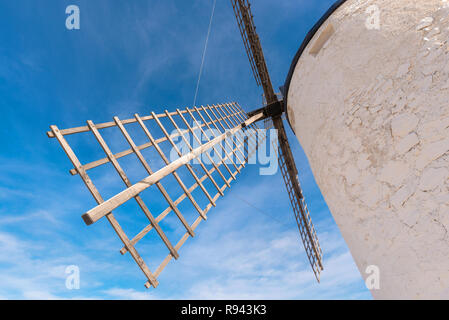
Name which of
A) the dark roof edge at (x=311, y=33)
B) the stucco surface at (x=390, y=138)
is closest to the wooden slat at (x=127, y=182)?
the stucco surface at (x=390, y=138)

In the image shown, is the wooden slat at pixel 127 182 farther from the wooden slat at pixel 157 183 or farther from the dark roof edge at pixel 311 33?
the dark roof edge at pixel 311 33

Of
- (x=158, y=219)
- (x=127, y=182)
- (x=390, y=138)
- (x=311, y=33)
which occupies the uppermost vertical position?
(x=311, y=33)

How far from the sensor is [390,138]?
160cm

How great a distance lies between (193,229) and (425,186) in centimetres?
199

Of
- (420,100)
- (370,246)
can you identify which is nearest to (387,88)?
(420,100)

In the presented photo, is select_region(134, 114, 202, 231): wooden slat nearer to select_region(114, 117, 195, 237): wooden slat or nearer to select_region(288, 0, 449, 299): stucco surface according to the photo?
select_region(114, 117, 195, 237): wooden slat

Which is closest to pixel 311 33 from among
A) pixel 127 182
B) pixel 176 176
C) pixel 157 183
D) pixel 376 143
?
pixel 376 143

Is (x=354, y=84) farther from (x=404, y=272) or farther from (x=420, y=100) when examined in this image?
(x=404, y=272)

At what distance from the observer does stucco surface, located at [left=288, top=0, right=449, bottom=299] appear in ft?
4.50

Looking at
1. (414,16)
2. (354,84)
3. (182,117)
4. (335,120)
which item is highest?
(182,117)

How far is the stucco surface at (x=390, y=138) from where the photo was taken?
4.50ft

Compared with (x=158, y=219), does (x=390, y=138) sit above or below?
above

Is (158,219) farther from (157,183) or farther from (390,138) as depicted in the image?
(390,138)
